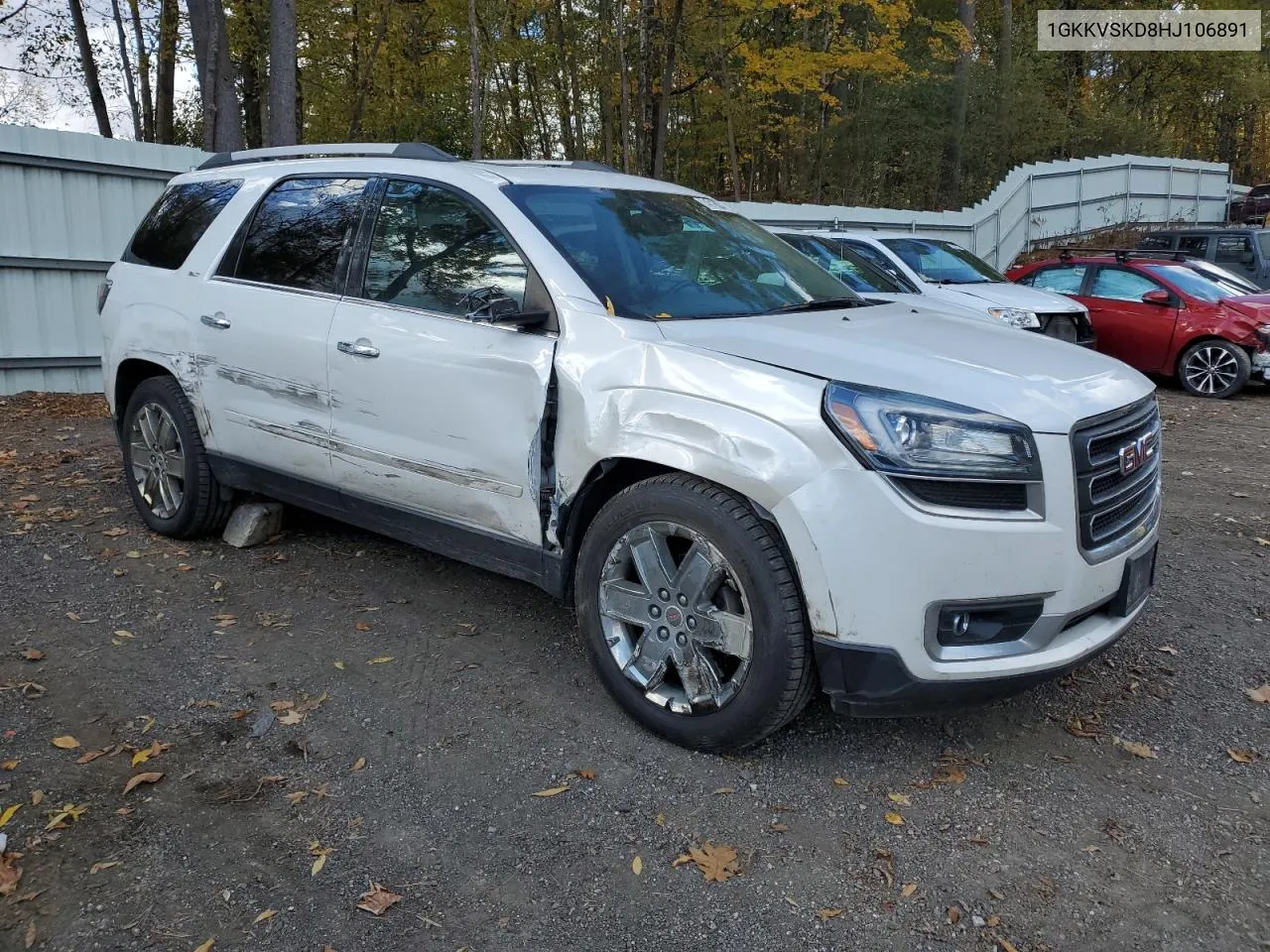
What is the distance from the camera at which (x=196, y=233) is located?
17.3ft

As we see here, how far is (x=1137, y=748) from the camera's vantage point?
11.6ft

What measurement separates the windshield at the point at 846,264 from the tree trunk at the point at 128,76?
1835 centimetres

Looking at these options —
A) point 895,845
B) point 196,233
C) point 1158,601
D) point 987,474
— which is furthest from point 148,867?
point 1158,601

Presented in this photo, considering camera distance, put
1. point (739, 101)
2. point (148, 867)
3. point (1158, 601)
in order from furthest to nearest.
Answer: point (739, 101)
point (1158, 601)
point (148, 867)

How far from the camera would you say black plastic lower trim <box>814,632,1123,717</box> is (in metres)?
3.04

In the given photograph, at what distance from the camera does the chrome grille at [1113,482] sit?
3107 millimetres

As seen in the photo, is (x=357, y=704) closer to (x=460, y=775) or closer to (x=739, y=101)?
(x=460, y=775)

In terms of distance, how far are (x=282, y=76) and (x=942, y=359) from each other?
11.1m

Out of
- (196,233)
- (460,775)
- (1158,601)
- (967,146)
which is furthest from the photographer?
(967,146)

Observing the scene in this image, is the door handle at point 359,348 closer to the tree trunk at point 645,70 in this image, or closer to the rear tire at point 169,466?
the rear tire at point 169,466

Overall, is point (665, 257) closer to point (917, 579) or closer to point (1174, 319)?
point (917, 579)

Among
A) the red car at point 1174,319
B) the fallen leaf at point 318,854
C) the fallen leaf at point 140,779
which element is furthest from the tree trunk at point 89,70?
the fallen leaf at point 318,854

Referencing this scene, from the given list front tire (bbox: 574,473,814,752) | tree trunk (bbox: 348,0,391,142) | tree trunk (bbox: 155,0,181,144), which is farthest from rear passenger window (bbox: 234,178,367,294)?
tree trunk (bbox: 348,0,391,142)

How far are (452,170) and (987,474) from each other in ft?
8.05
